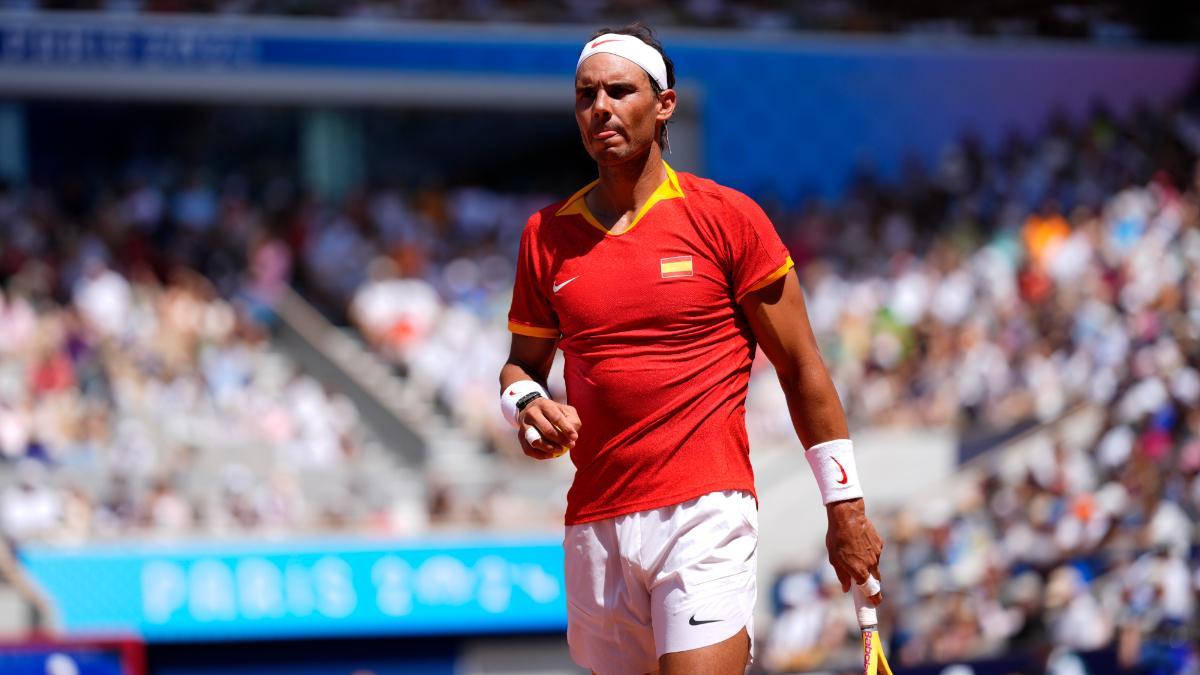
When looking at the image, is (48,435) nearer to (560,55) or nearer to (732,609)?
(560,55)

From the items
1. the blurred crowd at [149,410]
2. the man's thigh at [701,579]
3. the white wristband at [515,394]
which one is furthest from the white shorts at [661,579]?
the blurred crowd at [149,410]

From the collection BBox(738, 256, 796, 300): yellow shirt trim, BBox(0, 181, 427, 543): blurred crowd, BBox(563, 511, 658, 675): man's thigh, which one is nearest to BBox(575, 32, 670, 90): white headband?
BBox(738, 256, 796, 300): yellow shirt trim

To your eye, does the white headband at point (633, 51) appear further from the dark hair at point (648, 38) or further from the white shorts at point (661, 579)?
the white shorts at point (661, 579)

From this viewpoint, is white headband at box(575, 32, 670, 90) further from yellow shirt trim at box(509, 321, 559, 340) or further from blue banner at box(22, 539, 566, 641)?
blue banner at box(22, 539, 566, 641)

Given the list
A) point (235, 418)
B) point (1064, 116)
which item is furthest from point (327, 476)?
point (1064, 116)

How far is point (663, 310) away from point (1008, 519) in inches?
445

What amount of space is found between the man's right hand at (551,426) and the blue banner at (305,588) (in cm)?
1076

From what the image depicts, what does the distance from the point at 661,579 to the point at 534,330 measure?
746 mm

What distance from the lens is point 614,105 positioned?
4.35 m

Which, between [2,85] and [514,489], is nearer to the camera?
[514,489]

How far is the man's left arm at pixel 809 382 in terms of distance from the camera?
4.34 m

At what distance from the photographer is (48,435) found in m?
15.2

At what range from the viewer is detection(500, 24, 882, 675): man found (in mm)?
4312

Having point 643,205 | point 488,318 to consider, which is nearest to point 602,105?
point 643,205
